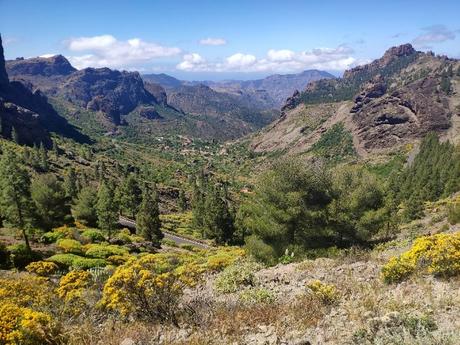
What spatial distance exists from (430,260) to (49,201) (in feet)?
155

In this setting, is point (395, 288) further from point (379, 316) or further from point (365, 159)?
point (365, 159)

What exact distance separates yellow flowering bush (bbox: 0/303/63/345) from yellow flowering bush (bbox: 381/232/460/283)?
853 centimetres

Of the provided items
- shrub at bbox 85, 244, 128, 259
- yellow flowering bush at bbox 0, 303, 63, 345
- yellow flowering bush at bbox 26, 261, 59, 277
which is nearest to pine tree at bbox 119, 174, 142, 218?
shrub at bbox 85, 244, 128, 259

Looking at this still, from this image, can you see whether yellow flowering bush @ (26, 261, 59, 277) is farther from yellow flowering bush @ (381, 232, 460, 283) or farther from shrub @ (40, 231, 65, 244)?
shrub @ (40, 231, 65, 244)

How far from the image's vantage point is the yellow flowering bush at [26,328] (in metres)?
7.50

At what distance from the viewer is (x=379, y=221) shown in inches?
1268

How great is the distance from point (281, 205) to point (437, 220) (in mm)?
18665

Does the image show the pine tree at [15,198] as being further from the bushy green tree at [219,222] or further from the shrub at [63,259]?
the bushy green tree at [219,222]

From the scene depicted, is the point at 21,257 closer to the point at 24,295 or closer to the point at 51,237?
the point at 51,237

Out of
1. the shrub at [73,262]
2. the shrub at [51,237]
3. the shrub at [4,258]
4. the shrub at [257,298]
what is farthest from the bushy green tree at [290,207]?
the shrub at [51,237]

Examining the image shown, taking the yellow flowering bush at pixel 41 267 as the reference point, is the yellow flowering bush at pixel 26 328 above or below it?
above

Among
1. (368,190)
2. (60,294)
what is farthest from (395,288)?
(368,190)

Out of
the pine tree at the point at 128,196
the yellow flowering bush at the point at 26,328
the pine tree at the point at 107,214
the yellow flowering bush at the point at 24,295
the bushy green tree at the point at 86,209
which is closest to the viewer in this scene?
the yellow flowering bush at the point at 26,328

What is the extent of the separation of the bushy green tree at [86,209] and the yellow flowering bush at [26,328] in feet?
183
